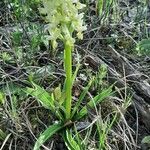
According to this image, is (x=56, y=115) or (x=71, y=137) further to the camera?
(x=56, y=115)

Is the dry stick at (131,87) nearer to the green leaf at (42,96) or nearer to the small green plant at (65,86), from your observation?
the small green plant at (65,86)

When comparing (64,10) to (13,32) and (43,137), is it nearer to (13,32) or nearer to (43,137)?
(43,137)

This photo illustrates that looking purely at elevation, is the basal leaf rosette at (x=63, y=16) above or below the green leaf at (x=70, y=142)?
above

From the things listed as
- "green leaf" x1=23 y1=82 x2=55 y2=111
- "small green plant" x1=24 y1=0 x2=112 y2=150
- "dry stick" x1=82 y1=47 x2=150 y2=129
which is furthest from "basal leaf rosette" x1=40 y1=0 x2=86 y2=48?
"dry stick" x1=82 y1=47 x2=150 y2=129

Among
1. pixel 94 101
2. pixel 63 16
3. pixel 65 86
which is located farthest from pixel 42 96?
pixel 63 16

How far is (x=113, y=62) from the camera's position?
2.13m

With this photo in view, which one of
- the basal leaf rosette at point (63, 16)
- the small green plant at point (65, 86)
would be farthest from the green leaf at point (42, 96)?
the basal leaf rosette at point (63, 16)

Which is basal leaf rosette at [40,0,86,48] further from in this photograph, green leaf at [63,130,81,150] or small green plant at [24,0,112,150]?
green leaf at [63,130,81,150]

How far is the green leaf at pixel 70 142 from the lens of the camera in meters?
1.58

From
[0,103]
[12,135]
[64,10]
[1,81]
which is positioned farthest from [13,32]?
[64,10]

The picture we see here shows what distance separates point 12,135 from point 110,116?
47 centimetres

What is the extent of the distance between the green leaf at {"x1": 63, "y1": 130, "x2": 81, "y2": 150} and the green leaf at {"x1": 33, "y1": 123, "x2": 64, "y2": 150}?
0.15 ft

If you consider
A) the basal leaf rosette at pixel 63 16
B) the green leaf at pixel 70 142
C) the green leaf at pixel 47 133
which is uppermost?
the basal leaf rosette at pixel 63 16

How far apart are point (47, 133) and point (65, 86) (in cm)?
21
